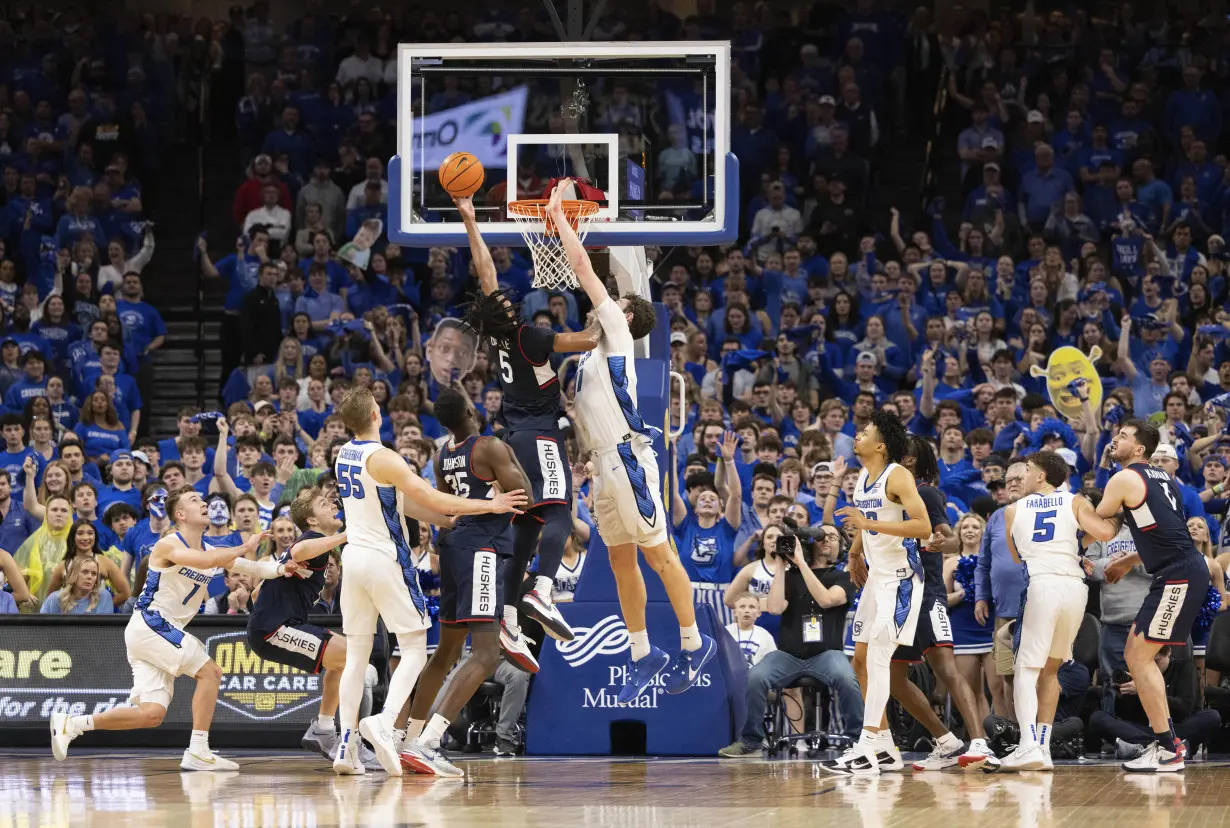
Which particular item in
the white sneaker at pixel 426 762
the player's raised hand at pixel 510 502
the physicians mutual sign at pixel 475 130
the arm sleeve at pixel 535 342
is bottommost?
the white sneaker at pixel 426 762

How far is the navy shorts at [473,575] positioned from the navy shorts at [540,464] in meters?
0.35

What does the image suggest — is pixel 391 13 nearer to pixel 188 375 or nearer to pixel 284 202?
pixel 284 202

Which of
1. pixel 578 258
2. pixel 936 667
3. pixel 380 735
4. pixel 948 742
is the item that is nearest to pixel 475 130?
pixel 578 258

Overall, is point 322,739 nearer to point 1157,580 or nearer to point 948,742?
point 948,742

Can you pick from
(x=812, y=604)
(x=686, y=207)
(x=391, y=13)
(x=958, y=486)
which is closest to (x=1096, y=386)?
(x=958, y=486)

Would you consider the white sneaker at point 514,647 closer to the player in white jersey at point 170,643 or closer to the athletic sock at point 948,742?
the player in white jersey at point 170,643

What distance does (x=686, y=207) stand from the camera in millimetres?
11672

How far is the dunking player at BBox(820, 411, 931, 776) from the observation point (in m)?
11.1

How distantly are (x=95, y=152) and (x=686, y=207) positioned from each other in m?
12.7

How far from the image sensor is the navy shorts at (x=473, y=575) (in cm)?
1059

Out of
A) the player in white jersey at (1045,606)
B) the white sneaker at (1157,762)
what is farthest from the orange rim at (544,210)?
the white sneaker at (1157,762)

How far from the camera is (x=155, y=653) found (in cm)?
1161

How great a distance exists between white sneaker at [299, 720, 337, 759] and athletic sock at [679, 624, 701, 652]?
255 centimetres

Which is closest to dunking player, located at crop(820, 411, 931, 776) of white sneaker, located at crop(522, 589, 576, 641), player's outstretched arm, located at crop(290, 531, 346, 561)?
white sneaker, located at crop(522, 589, 576, 641)
